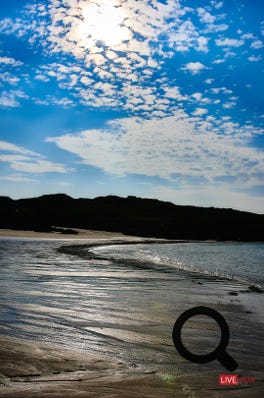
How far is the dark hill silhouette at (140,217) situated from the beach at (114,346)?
227 ft

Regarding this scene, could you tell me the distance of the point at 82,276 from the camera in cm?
1435

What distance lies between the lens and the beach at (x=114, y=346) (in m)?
4.36

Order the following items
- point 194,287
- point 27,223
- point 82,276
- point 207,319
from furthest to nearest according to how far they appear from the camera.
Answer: point 27,223, point 82,276, point 194,287, point 207,319

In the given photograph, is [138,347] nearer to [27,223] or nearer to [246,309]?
[246,309]

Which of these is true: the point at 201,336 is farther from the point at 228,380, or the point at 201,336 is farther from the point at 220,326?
the point at 220,326

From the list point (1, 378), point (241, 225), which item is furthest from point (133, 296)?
point (241, 225)

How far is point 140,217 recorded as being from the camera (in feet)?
378

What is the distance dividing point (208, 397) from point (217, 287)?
1012cm

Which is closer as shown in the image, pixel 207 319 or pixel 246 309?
pixel 207 319

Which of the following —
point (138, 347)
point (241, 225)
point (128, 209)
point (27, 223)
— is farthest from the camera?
point (128, 209)

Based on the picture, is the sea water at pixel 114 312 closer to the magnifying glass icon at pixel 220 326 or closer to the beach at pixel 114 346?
the beach at pixel 114 346

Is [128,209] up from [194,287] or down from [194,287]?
up

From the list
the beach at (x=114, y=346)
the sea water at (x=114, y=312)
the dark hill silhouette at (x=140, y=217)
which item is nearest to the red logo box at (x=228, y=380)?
the beach at (x=114, y=346)

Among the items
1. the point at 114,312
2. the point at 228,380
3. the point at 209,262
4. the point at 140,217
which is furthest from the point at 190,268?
the point at 140,217
